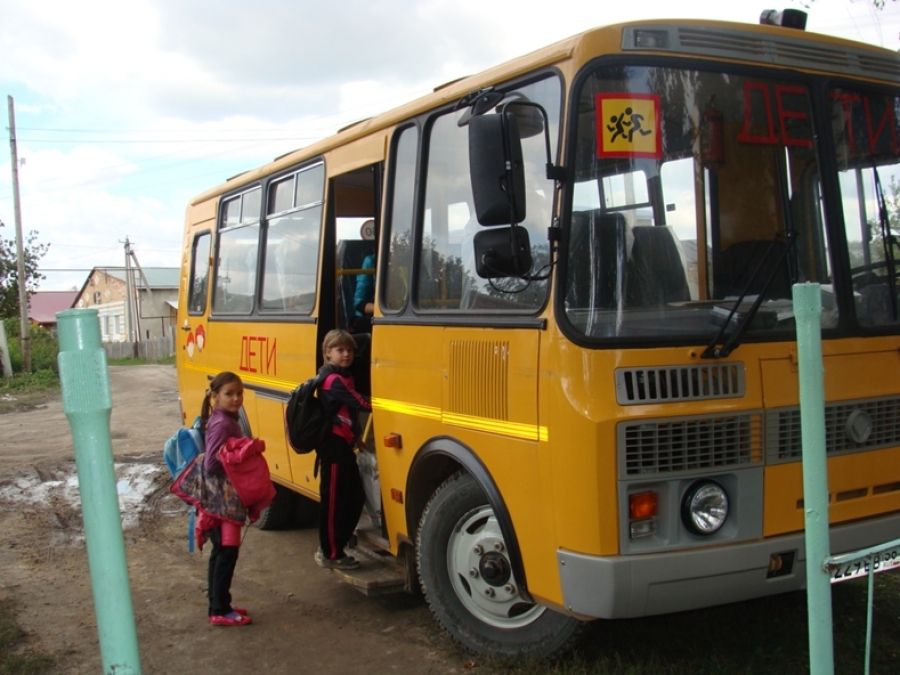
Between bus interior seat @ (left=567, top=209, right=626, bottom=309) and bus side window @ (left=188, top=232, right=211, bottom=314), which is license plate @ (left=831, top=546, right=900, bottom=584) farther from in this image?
bus side window @ (left=188, top=232, right=211, bottom=314)

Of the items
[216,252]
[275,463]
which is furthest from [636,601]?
[216,252]

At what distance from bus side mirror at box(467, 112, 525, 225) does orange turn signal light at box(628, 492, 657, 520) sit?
122cm

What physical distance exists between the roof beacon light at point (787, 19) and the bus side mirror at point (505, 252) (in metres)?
1.67

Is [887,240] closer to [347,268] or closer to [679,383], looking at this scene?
[679,383]

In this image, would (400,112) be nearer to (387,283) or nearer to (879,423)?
(387,283)

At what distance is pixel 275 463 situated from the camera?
6859 millimetres

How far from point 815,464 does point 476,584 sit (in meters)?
2.25

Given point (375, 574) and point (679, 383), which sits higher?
point (679, 383)

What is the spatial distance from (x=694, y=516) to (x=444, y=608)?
154 centimetres

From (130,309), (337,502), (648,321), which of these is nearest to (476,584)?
(337,502)

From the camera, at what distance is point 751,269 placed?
154 inches

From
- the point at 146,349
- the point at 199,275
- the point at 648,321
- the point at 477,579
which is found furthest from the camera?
the point at 146,349

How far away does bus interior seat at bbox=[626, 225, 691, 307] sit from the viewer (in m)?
3.72

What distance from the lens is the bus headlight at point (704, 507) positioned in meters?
3.61
